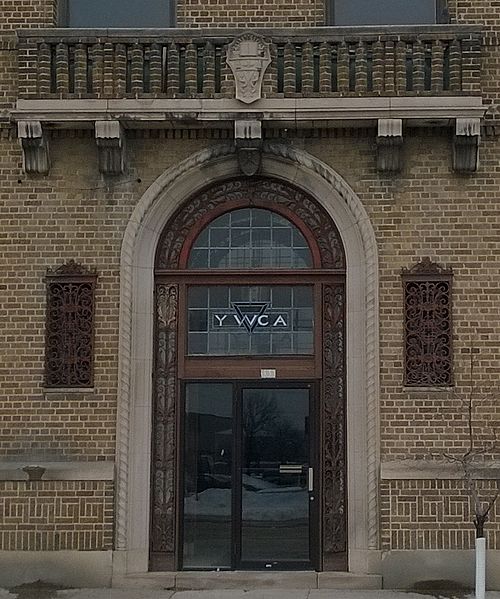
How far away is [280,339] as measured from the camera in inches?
450

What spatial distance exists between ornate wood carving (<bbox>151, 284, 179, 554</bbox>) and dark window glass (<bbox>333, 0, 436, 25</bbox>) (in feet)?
13.6

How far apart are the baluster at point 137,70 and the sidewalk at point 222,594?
19.3 feet

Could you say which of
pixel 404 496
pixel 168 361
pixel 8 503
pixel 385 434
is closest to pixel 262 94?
pixel 168 361

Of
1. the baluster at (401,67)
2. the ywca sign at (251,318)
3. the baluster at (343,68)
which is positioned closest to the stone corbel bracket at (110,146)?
the ywca sign at (251,318)

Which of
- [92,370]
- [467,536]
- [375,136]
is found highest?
[375,136]

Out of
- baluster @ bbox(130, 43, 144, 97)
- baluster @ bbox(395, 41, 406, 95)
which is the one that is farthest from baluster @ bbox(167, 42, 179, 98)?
baluster @ bbox(395, 41, 406, 95)

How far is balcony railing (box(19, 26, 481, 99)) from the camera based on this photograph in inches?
435

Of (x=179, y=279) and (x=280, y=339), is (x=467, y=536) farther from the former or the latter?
(x=179, y=279)

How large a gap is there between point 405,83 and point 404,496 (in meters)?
4.89

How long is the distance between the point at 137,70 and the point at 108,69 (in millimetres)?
→ 354

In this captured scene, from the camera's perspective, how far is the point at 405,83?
11.0 meters

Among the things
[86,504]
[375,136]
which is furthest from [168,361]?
[375,136]

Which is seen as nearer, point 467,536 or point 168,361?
point 467,536

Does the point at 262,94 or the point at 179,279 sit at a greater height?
the point at 262,94
